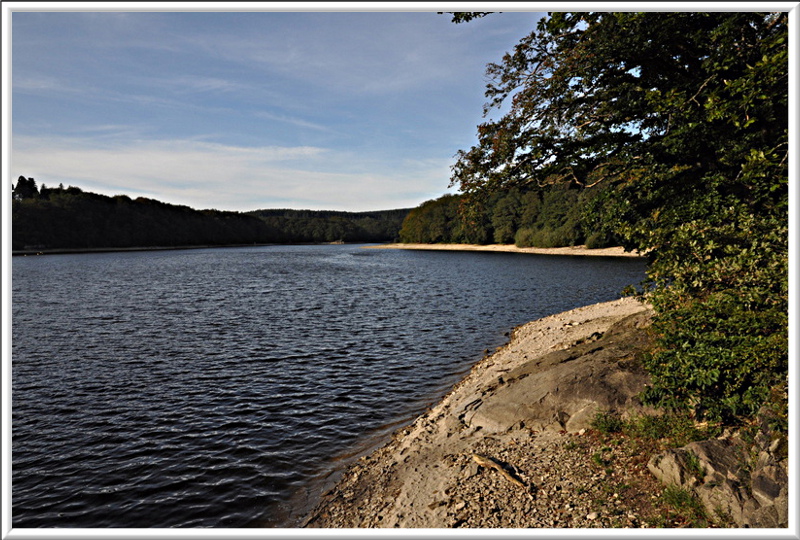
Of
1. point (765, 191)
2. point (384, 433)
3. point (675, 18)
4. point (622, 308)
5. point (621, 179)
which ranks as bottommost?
point (384, 433)

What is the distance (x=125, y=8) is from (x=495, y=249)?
129929 mm

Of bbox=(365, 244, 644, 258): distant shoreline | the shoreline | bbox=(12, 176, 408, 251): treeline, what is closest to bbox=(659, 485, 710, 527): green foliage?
the shoreline

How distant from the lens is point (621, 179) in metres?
12.6

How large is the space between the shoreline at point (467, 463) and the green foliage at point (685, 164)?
2.34 metres

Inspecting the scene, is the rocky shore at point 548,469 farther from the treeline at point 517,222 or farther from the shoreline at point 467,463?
the treeline at point 517,222


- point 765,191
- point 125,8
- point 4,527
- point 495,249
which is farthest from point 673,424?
point 495,249

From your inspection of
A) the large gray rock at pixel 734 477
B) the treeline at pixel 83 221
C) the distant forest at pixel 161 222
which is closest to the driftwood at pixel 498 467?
the large gray rock at pixel 734 477

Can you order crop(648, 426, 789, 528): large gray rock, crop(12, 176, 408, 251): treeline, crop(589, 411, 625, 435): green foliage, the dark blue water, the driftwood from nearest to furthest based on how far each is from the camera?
crop(648, 426, 789, 528): large gray rock < the driftwood < crop(589, 411, 625, 435): green foliage < the dark blue water < crop(12, 176, 408, 251): treeline

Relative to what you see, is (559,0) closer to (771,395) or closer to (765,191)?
(765,191)

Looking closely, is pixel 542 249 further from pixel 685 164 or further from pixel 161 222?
pixel 161 222

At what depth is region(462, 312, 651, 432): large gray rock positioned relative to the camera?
10.2m

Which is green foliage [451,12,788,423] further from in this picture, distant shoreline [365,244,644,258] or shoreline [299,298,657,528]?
distant shoreline [365,244,644,258]

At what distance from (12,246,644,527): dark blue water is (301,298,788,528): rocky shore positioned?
1807 mm

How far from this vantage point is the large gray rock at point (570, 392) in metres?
10.2
